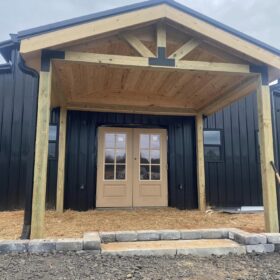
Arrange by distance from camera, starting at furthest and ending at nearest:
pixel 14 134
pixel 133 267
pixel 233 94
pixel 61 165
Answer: pixel 14 134 → pixel 61 165 → pixel 233 94 → pixel 133 267

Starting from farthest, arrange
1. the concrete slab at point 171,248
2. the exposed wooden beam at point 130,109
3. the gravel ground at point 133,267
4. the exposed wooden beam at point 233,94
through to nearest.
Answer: the exposed wooden beam at point 130,109, the exposed wooden beam at point 233,94, the concrete slab at point 171,248, the gravel ground at point 133,267

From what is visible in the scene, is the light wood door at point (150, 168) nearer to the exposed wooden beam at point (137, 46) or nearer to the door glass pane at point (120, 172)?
the door glass pane at point (120, 172)

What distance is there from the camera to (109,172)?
578 cm

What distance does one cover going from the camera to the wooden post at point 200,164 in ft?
19.0

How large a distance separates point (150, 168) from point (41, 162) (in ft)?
10.2

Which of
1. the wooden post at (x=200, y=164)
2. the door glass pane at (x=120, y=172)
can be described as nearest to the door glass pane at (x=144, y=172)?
the door glass pane at (x=120, y=172)

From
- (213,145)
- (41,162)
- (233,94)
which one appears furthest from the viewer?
(213,145)

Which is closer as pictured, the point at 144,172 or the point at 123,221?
the point at 123,221

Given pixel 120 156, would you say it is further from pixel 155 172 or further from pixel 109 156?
pixel 155 172

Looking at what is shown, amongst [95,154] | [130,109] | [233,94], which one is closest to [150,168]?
[95,154]

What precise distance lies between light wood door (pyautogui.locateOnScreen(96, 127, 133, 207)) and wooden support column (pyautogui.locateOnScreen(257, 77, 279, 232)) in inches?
112

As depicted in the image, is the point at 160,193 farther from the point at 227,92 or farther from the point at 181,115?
the point at 227,92

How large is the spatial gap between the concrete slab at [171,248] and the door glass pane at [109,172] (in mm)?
2676

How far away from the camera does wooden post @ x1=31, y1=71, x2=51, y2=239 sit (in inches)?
120
